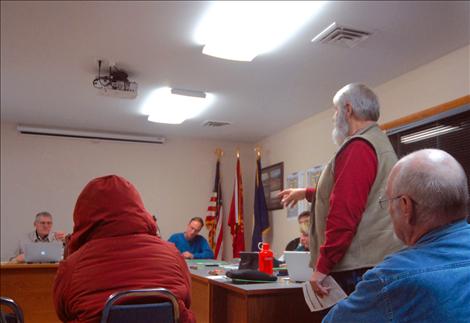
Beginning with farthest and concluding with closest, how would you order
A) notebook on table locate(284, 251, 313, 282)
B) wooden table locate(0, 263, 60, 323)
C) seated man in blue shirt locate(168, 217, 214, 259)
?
seated man in blue shirt locate(168, 217, 214, 259) < wooden table locate(0, 263, 60, 323) < notebook on table locate(284, 251, 313, 282)

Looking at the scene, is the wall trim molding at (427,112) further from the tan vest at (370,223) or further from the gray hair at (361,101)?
the tan vest at (370,223)

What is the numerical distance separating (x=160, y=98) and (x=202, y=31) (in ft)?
5.33

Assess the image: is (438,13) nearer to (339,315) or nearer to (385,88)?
(385,88)

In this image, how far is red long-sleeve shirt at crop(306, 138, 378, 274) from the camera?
60.9 inches

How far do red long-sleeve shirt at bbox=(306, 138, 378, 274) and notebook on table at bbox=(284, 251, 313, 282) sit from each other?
437 mm

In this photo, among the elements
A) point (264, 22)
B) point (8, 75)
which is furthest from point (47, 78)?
point (264, 22)

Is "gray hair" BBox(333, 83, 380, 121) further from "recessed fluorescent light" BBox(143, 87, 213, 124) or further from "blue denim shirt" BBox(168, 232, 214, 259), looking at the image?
"blue denim shirt" BBox(168, 232, 214, 259)

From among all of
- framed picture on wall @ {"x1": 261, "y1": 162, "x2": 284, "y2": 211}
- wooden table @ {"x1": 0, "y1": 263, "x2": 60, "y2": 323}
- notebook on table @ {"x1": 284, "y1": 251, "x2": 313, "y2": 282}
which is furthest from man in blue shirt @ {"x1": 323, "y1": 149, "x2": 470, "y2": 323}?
framed picture on wall @ {"x1": 261, "y1": 162, "x2": 284, "y2": 211}

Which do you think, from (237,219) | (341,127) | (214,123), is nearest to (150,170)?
(214,123)

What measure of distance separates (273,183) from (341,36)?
328 centimetres

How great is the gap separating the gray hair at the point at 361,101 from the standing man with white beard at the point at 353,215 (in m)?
0.08

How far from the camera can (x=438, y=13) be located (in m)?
2.71

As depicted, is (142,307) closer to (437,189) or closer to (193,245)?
(437,189)

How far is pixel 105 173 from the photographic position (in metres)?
6.04
